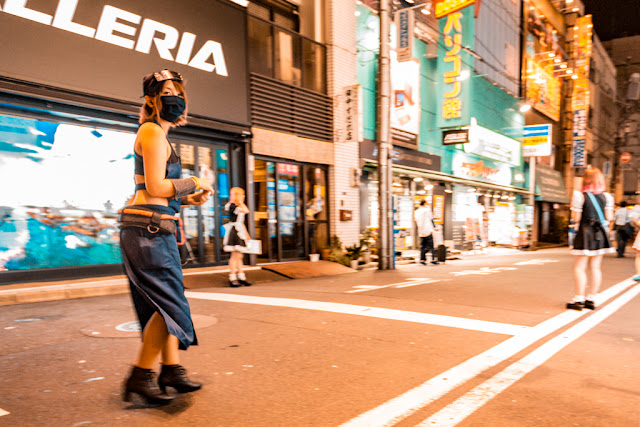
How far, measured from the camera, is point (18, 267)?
7.02m

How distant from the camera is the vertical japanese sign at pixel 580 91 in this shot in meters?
31.8

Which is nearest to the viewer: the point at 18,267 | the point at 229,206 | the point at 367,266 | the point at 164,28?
the point at 18,267

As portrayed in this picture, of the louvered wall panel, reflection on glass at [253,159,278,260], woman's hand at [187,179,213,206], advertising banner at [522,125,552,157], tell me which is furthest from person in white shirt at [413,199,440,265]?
advertising banner at [522,125,552,157]

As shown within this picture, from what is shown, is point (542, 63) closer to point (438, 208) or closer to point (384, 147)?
point (438, 208)

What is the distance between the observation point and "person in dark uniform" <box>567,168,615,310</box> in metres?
5.60

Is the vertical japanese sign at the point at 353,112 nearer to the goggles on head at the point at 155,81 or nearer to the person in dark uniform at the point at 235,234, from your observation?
the person in dark uniform at the point at 235,234

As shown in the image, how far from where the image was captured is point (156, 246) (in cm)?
247

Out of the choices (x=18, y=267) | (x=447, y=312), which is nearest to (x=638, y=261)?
(x=447, y=312)

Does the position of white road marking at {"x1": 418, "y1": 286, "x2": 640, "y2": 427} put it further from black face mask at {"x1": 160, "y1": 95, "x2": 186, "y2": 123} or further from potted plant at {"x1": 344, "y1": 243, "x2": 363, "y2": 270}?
potted plant at {"x1": 344, "y1": 243, "x2": 363, "y2": 270}

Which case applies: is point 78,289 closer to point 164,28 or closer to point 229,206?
point 229,206

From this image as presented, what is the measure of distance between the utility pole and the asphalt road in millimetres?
5638

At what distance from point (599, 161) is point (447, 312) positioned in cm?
5007

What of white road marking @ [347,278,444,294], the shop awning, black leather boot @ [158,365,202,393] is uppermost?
the shop awning

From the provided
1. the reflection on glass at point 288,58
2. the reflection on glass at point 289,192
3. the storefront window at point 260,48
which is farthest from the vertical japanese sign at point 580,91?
the storefront window at point 260,48
